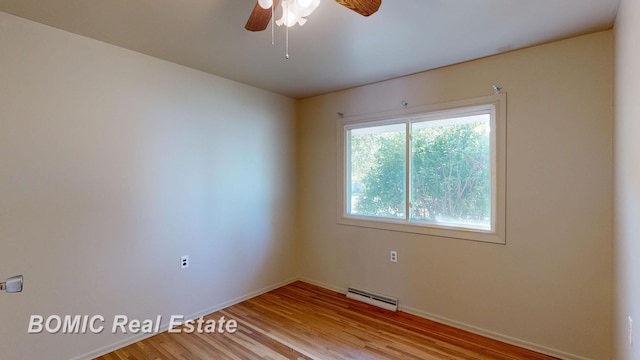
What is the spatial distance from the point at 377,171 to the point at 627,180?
2.08 meters

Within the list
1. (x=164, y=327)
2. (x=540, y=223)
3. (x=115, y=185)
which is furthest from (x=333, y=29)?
(x=164, y=327)

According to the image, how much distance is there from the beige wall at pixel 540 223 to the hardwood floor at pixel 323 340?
0.24 meters

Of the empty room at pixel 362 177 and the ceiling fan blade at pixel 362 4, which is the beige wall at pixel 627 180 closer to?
the empty room at pixel 362 177

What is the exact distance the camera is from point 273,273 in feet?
12.4

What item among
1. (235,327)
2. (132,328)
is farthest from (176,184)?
(235,327)

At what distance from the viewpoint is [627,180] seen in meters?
1.59

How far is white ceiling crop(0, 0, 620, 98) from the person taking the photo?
1833mm

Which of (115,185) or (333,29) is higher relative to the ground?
(333,29)

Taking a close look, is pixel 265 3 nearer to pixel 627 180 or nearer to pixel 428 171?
pixel 627 180

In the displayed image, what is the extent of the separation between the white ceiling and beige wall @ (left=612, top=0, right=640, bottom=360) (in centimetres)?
39

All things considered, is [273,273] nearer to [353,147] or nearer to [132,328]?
[132,328]

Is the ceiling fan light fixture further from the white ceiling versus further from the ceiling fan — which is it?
the white ceiling

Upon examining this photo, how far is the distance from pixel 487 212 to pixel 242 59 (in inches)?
103

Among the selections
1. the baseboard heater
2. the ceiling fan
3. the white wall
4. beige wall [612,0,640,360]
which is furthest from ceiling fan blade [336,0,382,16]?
the baseboard heater
